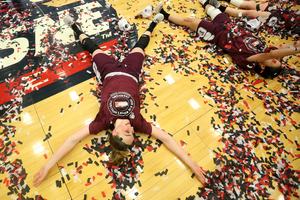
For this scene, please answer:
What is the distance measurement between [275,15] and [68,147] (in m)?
5.00

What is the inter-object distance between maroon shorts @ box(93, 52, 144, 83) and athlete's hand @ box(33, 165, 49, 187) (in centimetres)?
140

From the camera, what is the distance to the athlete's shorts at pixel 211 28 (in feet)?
10.2

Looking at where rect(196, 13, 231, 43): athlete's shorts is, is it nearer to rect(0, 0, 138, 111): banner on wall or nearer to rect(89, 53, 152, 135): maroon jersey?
rect(0, 0, 138, 111): banner on wall

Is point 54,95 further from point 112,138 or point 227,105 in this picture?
point 227,105

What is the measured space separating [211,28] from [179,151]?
2.69 metres

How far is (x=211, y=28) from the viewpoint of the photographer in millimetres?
3123

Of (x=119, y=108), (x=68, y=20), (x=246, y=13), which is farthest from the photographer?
(x=246, y=13)

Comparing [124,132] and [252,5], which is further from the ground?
[252,5]

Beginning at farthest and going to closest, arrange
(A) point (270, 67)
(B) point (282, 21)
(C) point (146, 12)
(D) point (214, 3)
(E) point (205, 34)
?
(D) point (214, 3), (C) point (146, 12), (B) point (282, 21), (E) point (205, 34), (A) point (270, 67)

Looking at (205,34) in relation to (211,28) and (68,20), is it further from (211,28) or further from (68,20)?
(68,20)

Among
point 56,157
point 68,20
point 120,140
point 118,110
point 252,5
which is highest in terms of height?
point 252,5

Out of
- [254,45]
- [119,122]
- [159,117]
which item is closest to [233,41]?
[254,45]

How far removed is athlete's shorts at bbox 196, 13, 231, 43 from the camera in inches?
123

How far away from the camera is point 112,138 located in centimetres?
177
